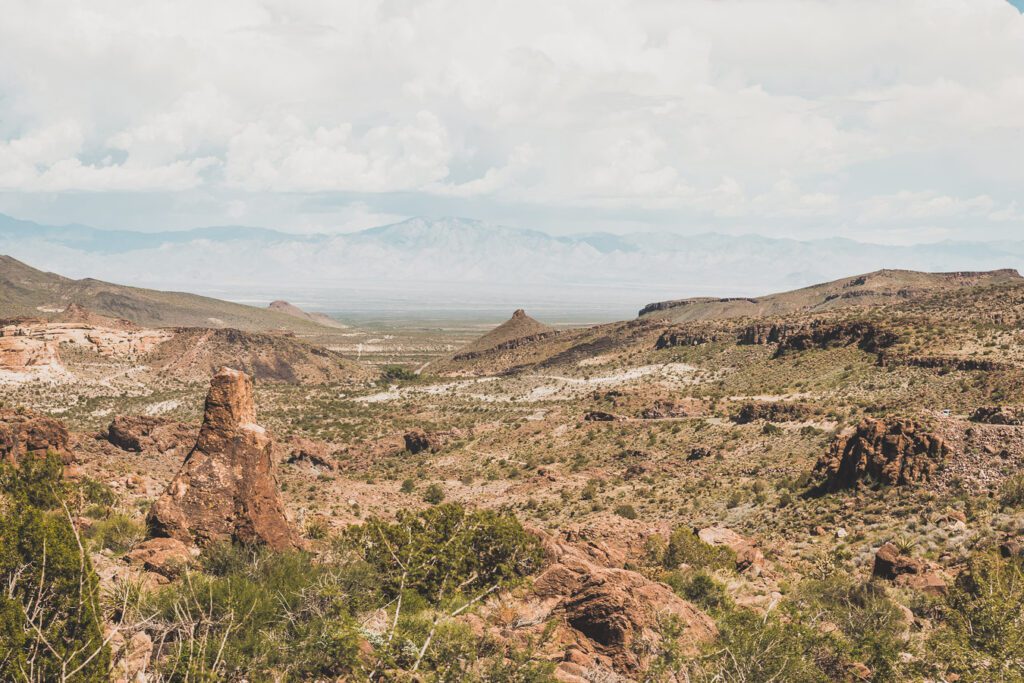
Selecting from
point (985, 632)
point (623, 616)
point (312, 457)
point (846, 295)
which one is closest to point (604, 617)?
point (623, 616)

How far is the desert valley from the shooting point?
9.22m

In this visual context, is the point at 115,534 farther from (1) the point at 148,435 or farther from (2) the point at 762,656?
(1) the point at 148,435

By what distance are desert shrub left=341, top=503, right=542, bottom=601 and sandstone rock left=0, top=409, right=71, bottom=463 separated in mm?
13830

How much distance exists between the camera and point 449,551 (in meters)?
15.2

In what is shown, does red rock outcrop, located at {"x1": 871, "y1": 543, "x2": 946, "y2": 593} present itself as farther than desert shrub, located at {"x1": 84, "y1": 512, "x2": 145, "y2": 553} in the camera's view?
Yes

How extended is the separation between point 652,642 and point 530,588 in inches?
126

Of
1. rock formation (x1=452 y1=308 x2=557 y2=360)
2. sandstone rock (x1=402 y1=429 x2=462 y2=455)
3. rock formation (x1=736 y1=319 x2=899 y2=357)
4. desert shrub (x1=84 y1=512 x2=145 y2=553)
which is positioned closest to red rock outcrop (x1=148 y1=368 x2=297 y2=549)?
desert shrub (x1=84 y1=512 x2=145 y2=553)

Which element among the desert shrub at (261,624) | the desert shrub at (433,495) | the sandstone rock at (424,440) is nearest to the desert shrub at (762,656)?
the desert shrub at (261,624)

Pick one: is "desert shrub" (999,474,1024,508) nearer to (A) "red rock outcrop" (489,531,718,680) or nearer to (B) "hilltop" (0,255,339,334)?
(A) "red rock outcrop" (489,531,718,680)

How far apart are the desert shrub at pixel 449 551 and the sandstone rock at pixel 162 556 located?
3.65 metres

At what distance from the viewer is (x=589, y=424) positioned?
1937 inches

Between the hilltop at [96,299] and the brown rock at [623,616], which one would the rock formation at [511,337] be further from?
the brown rock at [623,616]

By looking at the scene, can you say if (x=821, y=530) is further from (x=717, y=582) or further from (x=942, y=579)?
(x=717, y=582)

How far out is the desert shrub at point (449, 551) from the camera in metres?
14.3
